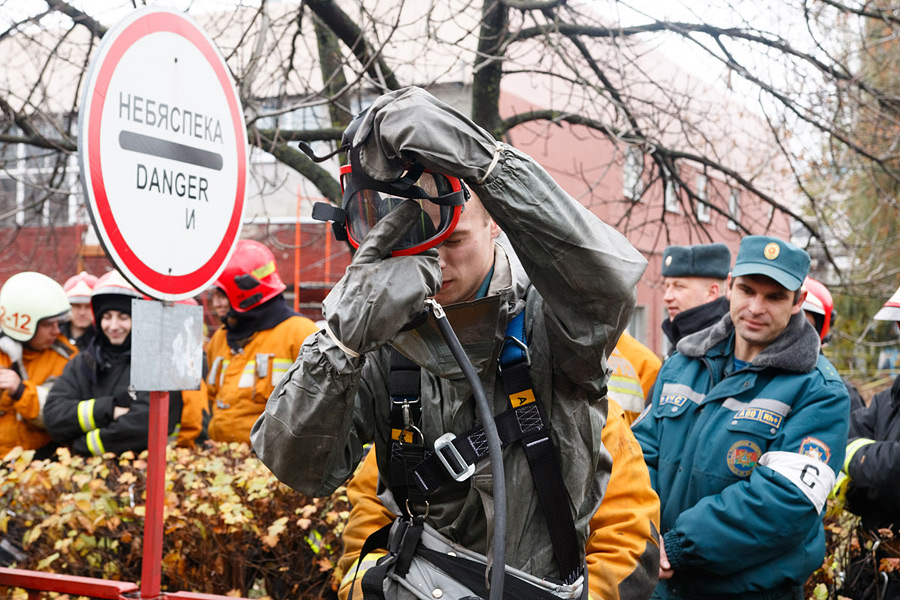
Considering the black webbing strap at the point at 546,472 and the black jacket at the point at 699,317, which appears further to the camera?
the black jacket at the point at 699,317

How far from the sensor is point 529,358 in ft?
6.40

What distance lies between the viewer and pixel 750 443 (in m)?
3.19

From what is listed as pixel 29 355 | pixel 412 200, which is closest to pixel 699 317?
pixel 412 200

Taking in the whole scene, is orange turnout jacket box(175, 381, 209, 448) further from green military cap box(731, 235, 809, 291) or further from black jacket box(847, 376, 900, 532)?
black jacket box(847, 376, 900, 532)

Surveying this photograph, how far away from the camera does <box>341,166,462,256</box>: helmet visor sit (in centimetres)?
168

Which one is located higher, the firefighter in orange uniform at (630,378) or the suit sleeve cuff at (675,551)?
the firefighter in orange uniform at (630,378)

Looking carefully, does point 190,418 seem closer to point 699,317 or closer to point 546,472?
point 699,317

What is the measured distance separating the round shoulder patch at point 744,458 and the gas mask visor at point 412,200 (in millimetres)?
1894

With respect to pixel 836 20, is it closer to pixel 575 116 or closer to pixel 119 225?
pixel 575 116

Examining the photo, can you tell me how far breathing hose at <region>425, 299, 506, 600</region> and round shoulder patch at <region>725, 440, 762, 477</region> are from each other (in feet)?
5.67

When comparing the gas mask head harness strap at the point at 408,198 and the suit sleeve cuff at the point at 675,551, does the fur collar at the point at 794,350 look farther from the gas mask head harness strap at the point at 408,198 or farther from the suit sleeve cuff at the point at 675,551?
the gas mask head harness strap at the point at 408,198

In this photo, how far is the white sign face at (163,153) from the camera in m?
2.62

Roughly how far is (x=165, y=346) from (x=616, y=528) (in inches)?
61.6

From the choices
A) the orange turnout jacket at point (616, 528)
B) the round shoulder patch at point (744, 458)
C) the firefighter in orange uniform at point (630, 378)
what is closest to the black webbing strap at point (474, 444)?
the orange turnout jacket at point (616, 528)
